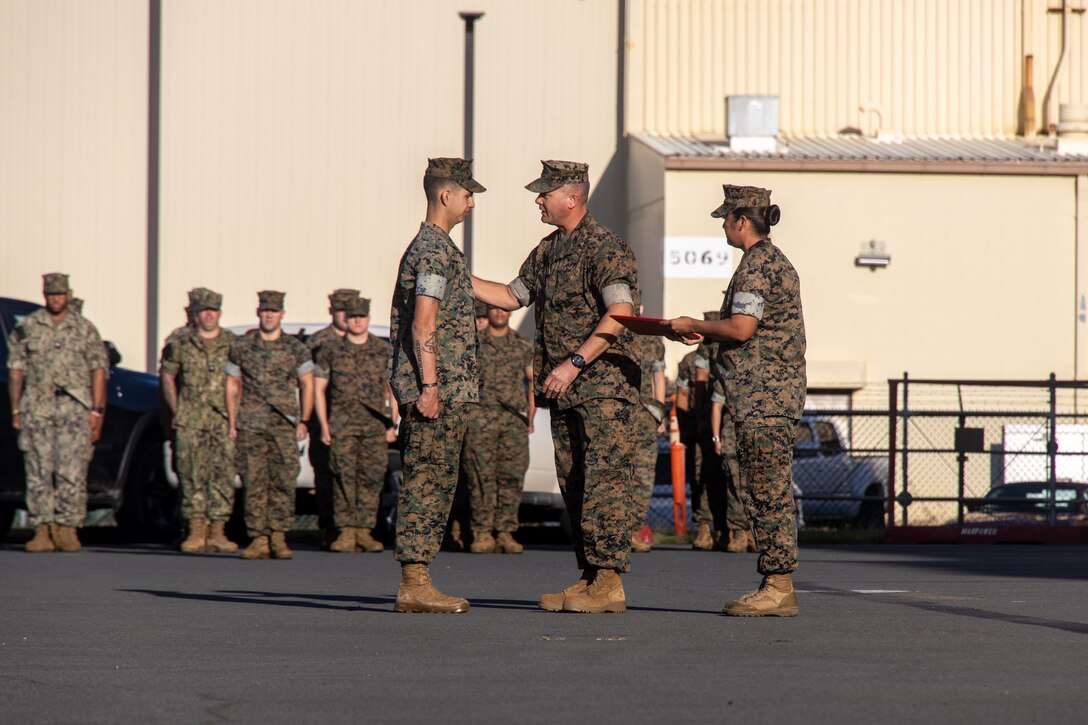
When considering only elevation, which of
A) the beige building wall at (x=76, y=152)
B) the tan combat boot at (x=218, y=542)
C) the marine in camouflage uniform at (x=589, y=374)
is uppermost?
the beige building wall at (x=76, y=152)

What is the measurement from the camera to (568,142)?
26.8m

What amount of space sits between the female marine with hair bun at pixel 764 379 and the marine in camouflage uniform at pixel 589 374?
37 centimetres

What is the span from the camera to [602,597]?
318 inches

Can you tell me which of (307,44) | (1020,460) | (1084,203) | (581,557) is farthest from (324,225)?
(581,557)

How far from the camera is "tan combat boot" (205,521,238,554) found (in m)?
13.6

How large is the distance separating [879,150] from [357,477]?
14.0 metres

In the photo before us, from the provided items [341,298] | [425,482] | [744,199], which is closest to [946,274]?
[341,298]

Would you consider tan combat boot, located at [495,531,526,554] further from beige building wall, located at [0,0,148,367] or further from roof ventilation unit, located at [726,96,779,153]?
beige building wall, located at [0,0,148,367]

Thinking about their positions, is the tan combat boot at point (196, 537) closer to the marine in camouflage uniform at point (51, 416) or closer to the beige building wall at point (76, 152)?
the marine in camouflage uniform at point (51, 416)

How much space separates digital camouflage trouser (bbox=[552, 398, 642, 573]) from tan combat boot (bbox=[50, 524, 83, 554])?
645 centimetres

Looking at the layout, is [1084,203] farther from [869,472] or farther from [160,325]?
[160,325]

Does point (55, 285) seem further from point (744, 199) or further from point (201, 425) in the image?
point (744, 199)

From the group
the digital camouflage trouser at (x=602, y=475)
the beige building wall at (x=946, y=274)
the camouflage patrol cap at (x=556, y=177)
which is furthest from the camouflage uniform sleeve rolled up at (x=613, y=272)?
the beige building wall at (x=946, y=274)

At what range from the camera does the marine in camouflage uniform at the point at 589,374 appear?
7.94 metres
